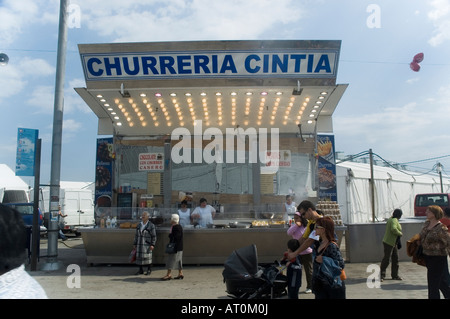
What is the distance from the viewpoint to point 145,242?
9.86 m

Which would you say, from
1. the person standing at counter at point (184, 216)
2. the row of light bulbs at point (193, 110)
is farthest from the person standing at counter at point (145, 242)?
the row of light bulbs at point (193, 110)

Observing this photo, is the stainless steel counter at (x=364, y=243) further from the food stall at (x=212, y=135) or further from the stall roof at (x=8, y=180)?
the stall roof at (x=8, y=180)

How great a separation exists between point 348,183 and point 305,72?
39.0 ft

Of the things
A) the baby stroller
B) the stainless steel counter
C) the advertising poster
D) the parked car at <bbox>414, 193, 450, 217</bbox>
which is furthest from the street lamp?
the parked car at <bbox>414, 193, 450, 217</bbox>

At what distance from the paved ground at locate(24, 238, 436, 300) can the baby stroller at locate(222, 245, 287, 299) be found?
1.21 meters

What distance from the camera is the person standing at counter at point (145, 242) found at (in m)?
9.74

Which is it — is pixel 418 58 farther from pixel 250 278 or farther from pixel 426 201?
pixel 426 201

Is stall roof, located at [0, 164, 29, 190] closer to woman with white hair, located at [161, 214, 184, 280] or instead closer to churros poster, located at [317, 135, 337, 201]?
woman with white hair, located at [161, 214, 184, 280]

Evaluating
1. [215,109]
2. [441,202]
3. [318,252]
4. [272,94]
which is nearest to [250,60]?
[272,94]

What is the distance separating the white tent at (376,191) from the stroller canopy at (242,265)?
1211 cm

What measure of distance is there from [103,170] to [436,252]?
11.3m

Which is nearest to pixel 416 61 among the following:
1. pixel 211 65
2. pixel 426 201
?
pixel 211 65

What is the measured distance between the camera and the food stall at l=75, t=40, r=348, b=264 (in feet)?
32.3

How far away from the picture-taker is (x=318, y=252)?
16.5ft
